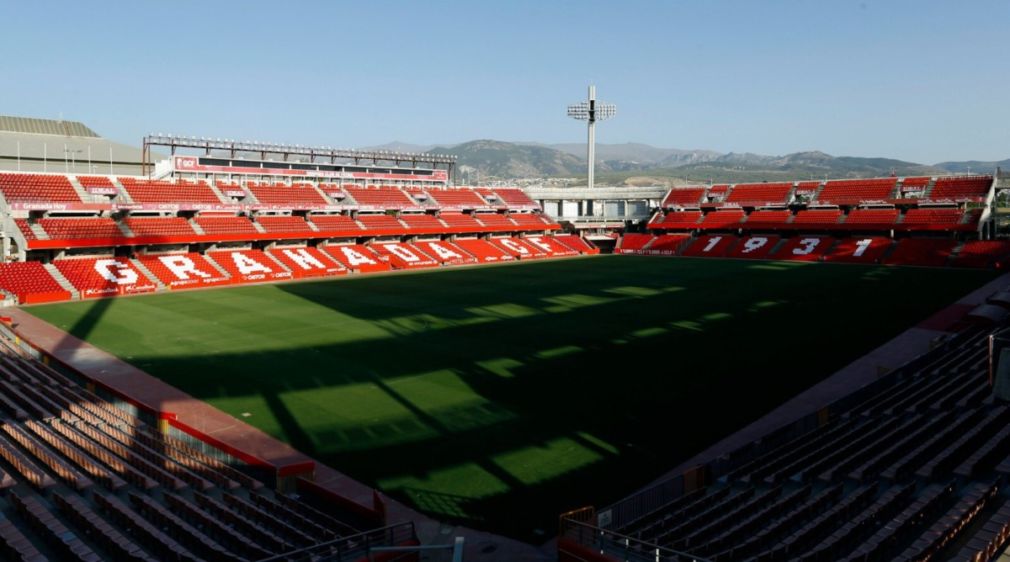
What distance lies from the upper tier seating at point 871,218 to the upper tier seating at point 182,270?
5782cm

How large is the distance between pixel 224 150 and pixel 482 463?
6315cm

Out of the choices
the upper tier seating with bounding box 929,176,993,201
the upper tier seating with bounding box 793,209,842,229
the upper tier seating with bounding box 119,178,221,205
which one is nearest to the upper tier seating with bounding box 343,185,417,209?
the upper tier seating with bounding box 119,178,221,205

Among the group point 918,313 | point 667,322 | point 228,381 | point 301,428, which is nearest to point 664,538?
point 301,428

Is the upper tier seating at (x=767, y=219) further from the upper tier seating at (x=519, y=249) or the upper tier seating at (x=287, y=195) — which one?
the upper tier seating at (x=287, y=195)

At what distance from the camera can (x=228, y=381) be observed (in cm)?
2250

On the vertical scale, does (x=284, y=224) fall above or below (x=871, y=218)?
below

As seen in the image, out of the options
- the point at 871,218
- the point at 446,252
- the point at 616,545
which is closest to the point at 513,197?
the point at 446,252

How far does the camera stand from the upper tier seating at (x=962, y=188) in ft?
209

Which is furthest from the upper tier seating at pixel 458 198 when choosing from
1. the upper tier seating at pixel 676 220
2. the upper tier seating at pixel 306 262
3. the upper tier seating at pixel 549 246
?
the upper tier seating at pixel 676 220

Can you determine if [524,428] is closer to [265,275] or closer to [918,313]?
[918,313]

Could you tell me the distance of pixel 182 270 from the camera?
4859cm

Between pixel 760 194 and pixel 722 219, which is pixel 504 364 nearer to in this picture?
pixel 722 219

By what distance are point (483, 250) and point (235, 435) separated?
53085 millimetres

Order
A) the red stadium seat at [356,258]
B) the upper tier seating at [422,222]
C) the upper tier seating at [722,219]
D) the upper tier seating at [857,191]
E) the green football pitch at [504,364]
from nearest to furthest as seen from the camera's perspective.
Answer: the green football pitch at [504,364] → the red stadium seat at [356,258] → the upper tier seating at [422,222] → the upper tier seating at [857,191] → the upper tier seating at [722,219]
